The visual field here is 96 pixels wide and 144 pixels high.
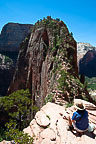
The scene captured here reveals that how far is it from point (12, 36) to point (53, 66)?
69660mm

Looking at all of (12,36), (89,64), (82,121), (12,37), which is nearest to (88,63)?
(89,64)

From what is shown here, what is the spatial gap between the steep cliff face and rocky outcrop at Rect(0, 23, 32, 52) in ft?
174

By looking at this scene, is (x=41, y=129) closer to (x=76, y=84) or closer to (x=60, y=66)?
(x=76, y=84)

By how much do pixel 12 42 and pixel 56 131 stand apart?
7614 cm

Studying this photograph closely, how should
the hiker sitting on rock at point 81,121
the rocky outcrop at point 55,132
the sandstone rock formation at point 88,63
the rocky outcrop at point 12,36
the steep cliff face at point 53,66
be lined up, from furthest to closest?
the sandstone rock formation at point 88,63 → the rocky outcrop at point 12,36 → the steep cliff face at point 53,66 → the hiker sitting on rock at point 81,121 → the rocky outcrop at point 55,132

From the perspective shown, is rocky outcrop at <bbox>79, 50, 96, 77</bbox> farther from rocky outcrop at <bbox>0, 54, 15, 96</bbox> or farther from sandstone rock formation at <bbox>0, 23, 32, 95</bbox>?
rocky outcrop at <bbox>0, 54, 15, 96</bbox>

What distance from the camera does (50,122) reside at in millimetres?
5312

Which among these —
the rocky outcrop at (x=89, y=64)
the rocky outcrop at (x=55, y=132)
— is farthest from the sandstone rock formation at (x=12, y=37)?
the rocky outcrop at (x=55, y=132)

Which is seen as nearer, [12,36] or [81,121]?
[81,121]

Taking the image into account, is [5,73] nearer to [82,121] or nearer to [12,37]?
[12,37]

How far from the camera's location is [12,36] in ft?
250

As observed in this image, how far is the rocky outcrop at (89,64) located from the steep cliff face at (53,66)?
66720mm

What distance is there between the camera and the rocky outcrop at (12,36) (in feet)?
246

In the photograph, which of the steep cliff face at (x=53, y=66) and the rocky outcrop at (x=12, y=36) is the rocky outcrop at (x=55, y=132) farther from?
the rocky outcrop at (x=12, y=36)
